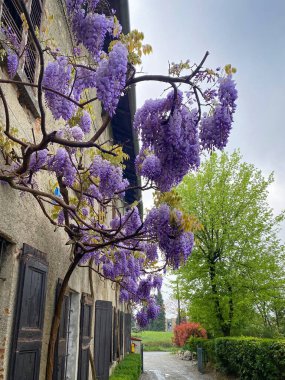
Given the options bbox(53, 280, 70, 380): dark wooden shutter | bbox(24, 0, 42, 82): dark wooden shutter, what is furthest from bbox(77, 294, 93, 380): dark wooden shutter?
bbox(24, 0, 42, 82): dark wooden shutter

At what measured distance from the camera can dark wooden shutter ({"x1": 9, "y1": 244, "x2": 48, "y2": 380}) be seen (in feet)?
10.6

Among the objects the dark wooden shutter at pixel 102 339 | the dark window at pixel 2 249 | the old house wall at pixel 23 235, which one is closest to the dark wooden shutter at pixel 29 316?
the old house wall at pixel 23 235

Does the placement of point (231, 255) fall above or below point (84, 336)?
above

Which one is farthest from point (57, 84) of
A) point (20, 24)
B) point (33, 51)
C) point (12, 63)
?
point (33, 51)

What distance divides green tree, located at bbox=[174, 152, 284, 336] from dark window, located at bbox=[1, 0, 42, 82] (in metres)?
11.8

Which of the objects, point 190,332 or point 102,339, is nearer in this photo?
point 102,339

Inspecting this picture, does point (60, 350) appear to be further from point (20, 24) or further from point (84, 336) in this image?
point (20, 24)

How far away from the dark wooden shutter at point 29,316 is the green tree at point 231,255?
A: 11.6 m

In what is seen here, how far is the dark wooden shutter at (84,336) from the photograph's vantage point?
234 inches

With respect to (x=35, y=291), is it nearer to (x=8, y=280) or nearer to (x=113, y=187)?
(x=8, y=280)

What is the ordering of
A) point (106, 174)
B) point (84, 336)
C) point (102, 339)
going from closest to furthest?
point (106, 174)
point (84, 336)
point (102, 339)

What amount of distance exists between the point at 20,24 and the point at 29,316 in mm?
2815

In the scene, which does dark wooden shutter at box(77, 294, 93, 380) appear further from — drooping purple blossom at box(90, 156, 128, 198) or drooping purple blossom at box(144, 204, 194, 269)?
drooping purple blossom at box(144, 204, 194, 269)

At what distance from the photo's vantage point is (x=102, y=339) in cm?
801
